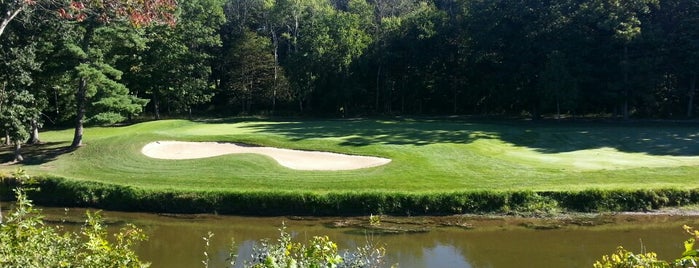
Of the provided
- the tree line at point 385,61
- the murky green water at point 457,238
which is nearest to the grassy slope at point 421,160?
the murky green water at point 457,238

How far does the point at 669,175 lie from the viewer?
2058cm

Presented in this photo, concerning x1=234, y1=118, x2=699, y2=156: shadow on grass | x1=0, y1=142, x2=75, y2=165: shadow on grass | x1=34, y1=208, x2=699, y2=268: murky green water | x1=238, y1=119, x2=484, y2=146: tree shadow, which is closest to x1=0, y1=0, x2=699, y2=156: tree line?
x1=0, y1=142, x2=75, y2=165: shadow on grass

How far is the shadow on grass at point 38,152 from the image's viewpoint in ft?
84.6

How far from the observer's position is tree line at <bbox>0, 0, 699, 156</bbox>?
3030cm

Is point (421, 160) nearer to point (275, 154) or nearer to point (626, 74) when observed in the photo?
point (275, 154)

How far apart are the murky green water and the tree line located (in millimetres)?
13419

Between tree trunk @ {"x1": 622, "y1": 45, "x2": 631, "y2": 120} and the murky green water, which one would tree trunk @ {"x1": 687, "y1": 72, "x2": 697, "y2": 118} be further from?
the murky green water

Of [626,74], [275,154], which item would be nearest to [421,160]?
[275,154]

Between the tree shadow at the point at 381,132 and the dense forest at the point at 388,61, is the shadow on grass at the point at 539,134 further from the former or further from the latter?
the dense forest at the point at 388,61

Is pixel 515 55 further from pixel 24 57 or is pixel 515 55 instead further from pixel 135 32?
pixel 24 57

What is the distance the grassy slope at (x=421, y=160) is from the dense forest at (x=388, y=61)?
413cm

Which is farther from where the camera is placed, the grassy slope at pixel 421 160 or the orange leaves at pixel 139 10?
the grassy slope at pixel 421 160

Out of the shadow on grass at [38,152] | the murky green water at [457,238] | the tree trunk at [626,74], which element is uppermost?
the tree trunk at [626,74]

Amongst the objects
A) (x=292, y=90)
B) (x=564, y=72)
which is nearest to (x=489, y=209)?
(x=564, y=72)
